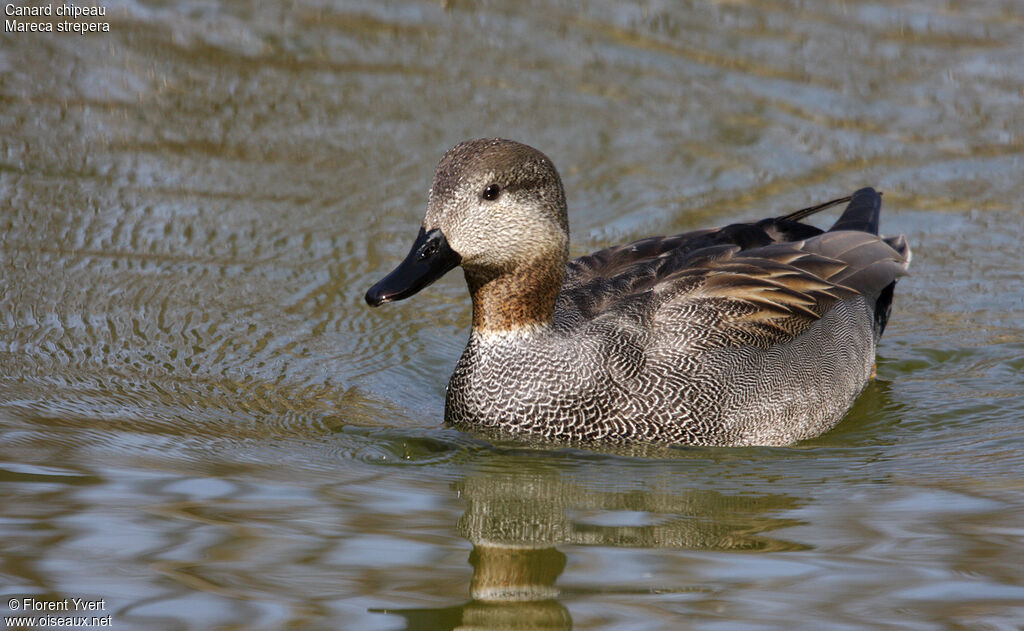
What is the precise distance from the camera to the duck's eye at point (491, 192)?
20.5 ft

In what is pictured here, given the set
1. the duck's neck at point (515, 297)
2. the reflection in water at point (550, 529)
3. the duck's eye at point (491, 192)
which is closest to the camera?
→ the reflection in water at point (550, 529)

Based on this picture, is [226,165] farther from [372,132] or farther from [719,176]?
[719,176]

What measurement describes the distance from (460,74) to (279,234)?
284 cm

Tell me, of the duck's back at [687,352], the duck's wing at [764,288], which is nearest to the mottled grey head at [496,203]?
the duck's back at [687,352]

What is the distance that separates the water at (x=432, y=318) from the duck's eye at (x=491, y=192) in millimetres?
1151

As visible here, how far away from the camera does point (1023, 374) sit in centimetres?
765

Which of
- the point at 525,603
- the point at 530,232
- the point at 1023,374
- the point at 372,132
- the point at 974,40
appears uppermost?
the point at 974,40

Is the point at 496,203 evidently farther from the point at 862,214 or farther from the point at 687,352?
the point at 862,214

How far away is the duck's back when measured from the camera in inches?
259

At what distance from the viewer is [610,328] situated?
6.68 meters

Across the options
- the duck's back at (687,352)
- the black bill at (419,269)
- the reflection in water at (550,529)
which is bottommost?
the reflection in water at (550,529)

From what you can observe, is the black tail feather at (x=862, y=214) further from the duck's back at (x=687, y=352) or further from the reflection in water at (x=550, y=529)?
the reflection in water at (x=550, y=529)

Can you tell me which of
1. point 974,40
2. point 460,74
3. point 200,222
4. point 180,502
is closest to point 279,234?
point 200,222

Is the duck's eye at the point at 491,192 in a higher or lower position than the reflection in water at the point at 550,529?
higher
